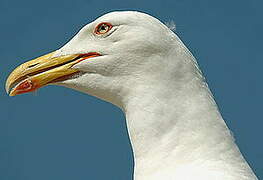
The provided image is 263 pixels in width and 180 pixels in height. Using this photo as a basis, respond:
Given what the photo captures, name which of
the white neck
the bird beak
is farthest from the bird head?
the white neck

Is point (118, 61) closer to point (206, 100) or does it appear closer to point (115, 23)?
point (115, 23)

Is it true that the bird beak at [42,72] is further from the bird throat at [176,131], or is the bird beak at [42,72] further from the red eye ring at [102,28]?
the bird throat at [176,131]

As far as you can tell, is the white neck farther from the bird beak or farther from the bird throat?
the bird beak

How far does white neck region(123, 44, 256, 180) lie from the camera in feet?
26.7

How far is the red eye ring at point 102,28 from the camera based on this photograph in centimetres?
945

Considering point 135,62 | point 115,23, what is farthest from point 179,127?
point 115,23

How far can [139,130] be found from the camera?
8.70 meters

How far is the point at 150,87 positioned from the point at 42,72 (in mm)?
1558

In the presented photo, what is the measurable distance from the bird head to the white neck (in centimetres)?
29

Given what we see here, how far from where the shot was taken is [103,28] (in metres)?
9.48

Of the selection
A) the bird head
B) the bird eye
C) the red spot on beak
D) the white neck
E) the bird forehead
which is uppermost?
the bird forehead

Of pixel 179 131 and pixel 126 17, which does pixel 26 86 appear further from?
pixel 179 131

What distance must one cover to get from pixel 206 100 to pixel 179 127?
1.69 feet

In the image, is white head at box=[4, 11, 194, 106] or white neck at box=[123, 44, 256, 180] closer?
white neck at box=[123, 44, 256, 180]
